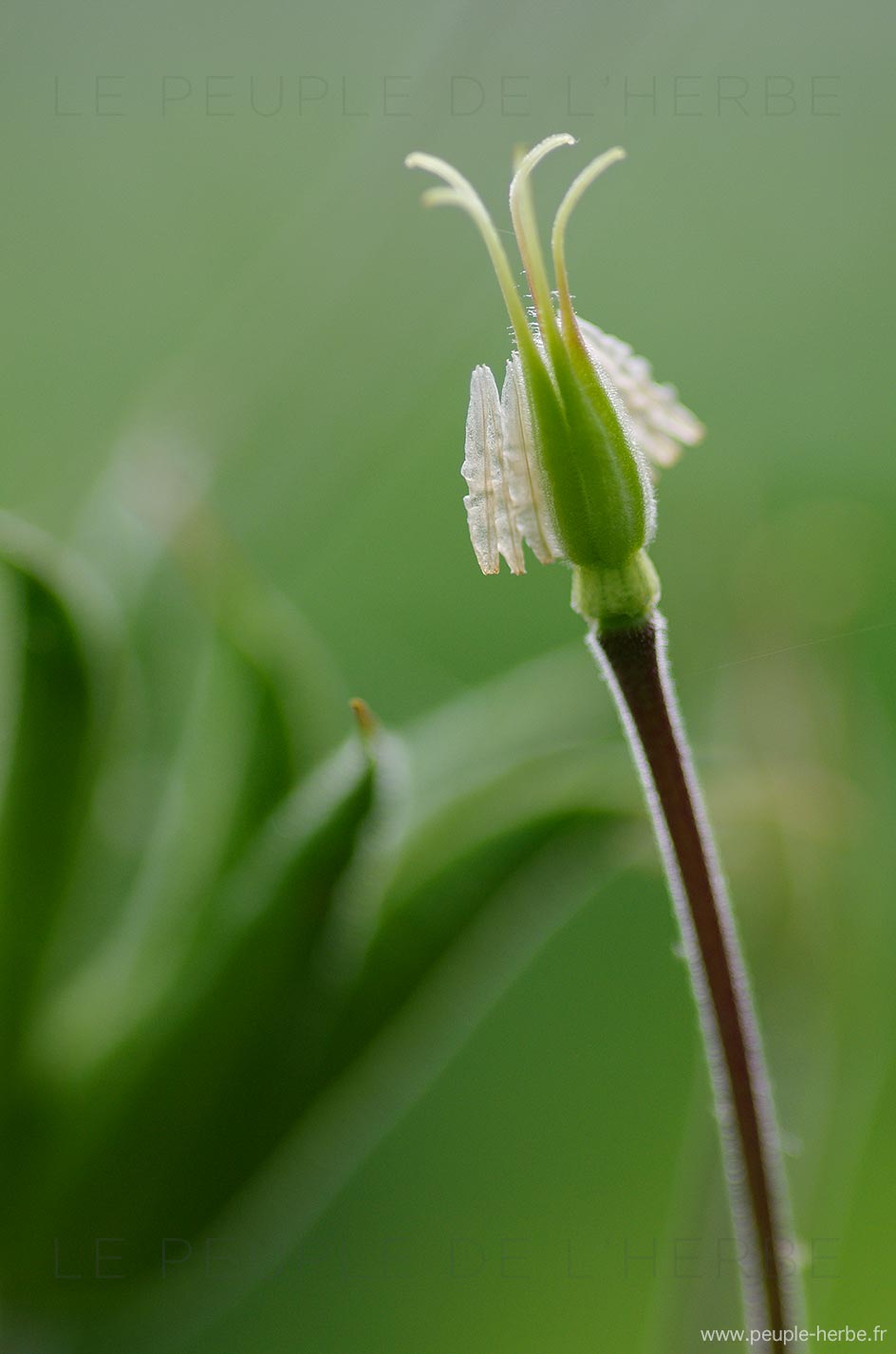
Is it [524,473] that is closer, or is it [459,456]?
[524,473]

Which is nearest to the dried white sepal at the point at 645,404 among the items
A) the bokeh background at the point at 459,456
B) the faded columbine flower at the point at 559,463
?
the faded columbine flower at the point at 559,463

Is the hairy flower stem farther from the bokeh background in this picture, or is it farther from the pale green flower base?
the bokeh background

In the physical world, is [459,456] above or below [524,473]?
above

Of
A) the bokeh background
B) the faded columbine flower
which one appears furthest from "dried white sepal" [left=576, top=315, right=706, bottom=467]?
the bokeh background

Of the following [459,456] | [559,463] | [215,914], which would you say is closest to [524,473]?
[559,463]

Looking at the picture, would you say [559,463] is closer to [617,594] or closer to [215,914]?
[617,594]

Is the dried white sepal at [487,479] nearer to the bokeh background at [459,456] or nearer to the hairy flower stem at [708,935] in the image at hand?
the hairy flower stem at [708,935]
